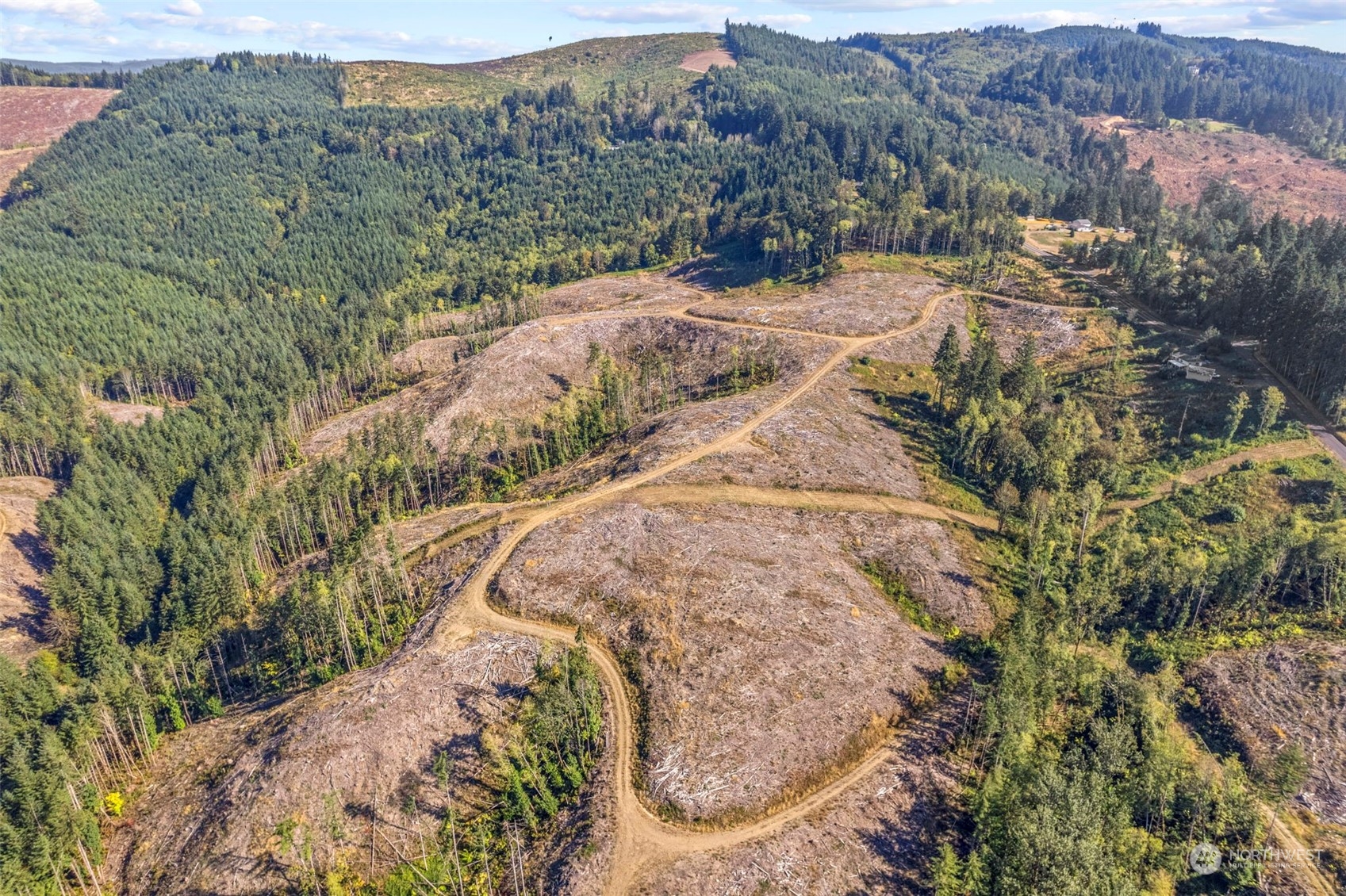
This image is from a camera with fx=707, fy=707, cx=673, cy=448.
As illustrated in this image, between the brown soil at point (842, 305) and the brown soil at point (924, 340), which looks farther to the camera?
the brown soil at point (842, 305)

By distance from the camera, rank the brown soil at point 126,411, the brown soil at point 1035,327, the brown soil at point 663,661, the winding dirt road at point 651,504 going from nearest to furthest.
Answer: the winding dirt road at point 651,504, the brown soil at point 663,661, the brown soil at point 1035,327, the brown soil at point 126,411

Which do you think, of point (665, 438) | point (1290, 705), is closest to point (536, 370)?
point (665, 438)

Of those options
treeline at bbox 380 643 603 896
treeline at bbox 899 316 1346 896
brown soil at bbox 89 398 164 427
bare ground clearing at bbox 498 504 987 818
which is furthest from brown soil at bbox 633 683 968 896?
brown soil at bbox 89 398 164 427

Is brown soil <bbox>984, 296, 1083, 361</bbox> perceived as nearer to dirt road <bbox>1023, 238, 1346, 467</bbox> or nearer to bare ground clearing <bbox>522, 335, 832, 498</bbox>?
dirt road <bbox>1023, 238, 1346, 467</bbox>

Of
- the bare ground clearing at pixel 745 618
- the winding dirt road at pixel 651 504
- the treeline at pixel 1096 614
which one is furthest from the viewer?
the bare ground clearing at pixel 745 618

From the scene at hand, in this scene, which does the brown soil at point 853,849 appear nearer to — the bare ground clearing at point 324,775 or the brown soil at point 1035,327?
the bare ground clearing at point 324,775

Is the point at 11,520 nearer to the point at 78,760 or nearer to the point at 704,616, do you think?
the point at 78,760

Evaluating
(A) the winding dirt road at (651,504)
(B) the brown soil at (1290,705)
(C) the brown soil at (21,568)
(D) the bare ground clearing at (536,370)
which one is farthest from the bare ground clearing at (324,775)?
(D) the bare ground clearing at (536,370)
